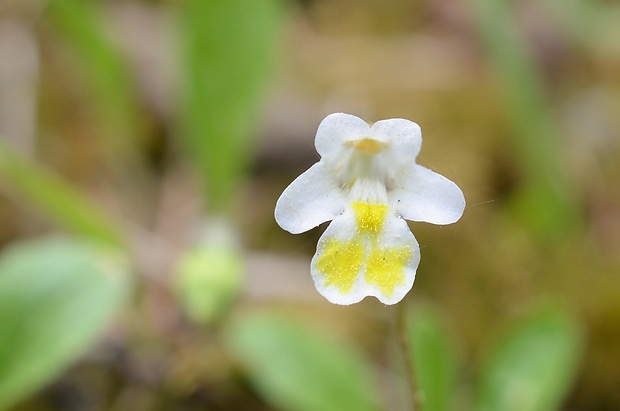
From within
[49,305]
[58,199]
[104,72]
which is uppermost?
[104,72]

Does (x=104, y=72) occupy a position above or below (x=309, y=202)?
above

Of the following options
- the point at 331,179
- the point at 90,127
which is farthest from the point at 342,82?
the point at 331,179

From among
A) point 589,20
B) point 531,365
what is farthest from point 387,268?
point 589,20

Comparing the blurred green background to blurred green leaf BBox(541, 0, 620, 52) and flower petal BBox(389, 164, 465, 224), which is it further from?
flower petal BBox(389, 164, 465, 224)

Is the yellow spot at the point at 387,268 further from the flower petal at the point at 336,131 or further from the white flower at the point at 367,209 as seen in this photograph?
the flower petal at the point at 336,131

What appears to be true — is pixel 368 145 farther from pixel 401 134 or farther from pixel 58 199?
pixel 58 199

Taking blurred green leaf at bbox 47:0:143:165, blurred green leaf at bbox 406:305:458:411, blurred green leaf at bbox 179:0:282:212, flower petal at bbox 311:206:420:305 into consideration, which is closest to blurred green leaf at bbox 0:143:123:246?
blurred green leaf at bbox 179:0:282:212

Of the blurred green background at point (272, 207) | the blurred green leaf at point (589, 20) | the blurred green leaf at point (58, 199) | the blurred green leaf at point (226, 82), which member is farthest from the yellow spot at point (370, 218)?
the blurred green leaf at point (589, 20)

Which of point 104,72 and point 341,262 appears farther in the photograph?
point 104,72

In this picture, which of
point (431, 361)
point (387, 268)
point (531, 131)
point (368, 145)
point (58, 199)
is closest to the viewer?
point (387, 268)
